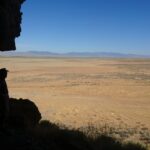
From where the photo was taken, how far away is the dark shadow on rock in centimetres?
1220

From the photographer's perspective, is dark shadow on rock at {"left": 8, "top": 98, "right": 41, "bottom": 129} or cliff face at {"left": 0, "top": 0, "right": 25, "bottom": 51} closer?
cliff face at {"left": 0, "top": 0, "right": 25, "bottom": 51}

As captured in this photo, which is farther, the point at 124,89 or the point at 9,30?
the point at 124,89

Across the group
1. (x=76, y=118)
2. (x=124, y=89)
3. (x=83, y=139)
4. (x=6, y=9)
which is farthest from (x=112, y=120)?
(x=124, y=89)

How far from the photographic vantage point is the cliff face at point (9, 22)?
11.1 m

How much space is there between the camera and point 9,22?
458 inches

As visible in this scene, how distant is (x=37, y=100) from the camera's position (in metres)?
29.1

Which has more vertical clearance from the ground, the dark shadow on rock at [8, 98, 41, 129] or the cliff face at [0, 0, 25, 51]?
the cliff face at [0, 0, 25, 51]

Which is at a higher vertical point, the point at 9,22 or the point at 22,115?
the point at 9,22

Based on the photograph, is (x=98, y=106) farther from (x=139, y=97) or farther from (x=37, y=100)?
(x=139, y=97)

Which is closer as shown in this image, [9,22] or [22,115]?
[9,22]

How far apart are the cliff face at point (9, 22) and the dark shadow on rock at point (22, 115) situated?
226cm

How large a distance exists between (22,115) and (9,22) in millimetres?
3232

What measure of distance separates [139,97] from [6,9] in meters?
23.2

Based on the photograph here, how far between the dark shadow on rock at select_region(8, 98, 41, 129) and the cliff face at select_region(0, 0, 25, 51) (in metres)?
2.26
